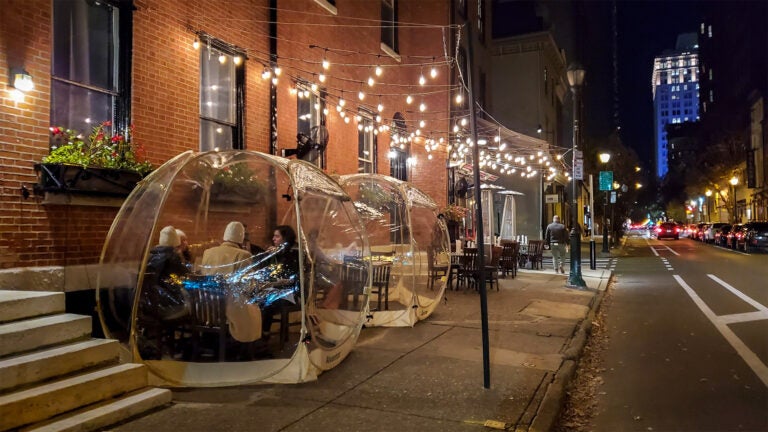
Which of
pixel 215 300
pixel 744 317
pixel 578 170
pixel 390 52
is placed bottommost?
pixel 744 317

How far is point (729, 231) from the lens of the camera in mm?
34094

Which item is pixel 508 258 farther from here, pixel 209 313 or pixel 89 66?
pixel 89 66

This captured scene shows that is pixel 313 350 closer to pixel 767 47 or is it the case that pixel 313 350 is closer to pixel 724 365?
pixel 724 365

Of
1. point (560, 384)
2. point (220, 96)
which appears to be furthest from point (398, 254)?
point (560, 384)

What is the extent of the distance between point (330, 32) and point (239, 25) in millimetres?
2940

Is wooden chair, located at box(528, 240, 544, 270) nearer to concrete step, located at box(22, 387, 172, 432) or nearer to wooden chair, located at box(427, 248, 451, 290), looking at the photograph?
wooden chair, located at box(427, 248, 451, 290)

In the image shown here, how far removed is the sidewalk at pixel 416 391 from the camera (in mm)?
4660

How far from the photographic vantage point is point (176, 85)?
26.8 ft

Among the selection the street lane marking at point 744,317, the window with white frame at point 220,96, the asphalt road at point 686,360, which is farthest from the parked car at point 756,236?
the window with white frame at point 220,96

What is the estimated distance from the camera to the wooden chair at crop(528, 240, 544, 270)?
59.6ft

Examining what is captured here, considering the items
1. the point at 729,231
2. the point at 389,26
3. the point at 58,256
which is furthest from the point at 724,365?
the point at 729,231

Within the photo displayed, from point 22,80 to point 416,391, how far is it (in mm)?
5355

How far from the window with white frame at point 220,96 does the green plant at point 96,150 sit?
1.99 meters

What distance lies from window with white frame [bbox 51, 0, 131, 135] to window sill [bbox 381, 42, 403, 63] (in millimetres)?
8434
